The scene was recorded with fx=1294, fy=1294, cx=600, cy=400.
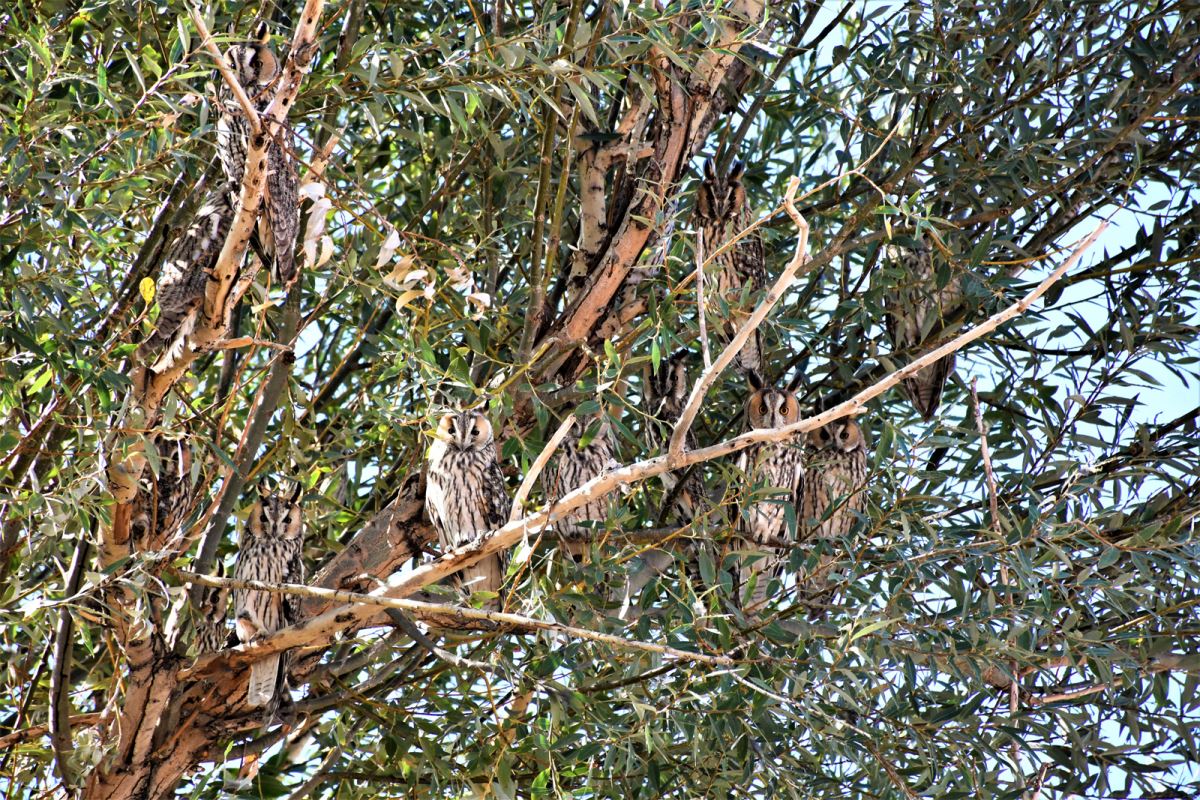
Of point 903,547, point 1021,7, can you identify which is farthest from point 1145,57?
point 903,547

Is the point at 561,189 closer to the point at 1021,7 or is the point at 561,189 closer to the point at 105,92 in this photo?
the point at 105,92

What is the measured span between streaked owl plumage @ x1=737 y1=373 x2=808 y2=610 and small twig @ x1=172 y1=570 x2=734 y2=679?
0.84 metres

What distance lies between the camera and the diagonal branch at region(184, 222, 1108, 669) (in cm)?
166

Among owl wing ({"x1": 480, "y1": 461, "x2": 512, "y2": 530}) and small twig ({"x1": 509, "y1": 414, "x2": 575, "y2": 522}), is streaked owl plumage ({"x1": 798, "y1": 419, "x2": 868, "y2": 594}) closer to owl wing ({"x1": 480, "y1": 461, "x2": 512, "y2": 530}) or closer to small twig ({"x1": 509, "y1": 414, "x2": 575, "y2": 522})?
owl wing ({"x1": 480, "y1": 461, "x2": 512, "y2": 530})

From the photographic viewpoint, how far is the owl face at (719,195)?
371 cm

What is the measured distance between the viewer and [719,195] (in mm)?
3729

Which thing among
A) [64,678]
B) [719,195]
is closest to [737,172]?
[719,195]

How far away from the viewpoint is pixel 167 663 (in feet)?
8.36

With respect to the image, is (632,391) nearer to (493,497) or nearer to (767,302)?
(493,497)

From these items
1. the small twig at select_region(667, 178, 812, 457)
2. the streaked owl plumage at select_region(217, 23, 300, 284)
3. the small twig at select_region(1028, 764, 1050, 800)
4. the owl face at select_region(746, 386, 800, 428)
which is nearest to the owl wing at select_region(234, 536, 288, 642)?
the streaked owl plumage at select_region(217, 23, 300, 284)

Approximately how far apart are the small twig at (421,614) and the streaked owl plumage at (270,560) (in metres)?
0.48

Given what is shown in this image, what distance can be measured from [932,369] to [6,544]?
90.8 inches

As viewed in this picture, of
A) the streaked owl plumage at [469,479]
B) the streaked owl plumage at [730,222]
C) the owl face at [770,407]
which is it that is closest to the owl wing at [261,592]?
the streaked owl plumage at [469,479]

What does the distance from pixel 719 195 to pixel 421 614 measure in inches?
65.3
